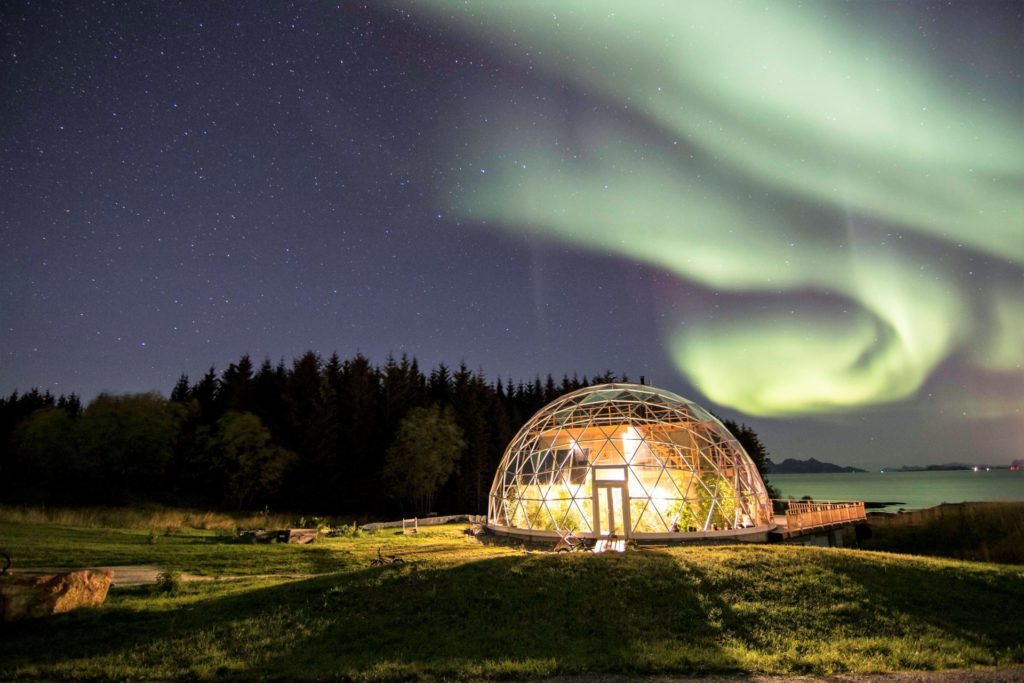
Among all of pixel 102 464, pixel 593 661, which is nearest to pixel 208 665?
pixel 593 661

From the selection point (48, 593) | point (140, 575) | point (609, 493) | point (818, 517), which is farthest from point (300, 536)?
point (818, 517)

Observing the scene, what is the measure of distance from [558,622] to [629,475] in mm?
11000

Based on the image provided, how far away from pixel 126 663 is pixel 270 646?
1844 mm

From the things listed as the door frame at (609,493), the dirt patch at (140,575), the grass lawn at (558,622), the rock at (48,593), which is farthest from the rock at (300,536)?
the rock at (48,593)

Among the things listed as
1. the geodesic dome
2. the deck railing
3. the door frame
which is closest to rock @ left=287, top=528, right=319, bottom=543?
the geodesic dome

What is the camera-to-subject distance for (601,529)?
19.5m

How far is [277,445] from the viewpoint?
4434 cm

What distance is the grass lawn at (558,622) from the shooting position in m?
7.75

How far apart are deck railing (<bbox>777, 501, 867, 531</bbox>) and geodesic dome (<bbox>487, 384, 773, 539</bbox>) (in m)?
0.91

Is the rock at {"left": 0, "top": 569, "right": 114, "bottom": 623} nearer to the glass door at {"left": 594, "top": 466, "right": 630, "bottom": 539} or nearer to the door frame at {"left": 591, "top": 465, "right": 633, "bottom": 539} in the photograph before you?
the door frame at {"left": 591, "top": 465, "right": 633, "bottom": 539}

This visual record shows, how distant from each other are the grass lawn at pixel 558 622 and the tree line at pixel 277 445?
30.3 m

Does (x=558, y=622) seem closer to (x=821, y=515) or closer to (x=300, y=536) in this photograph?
(x=300, y=536)

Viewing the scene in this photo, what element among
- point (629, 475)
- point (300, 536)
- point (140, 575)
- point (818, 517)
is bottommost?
point (300, 536)

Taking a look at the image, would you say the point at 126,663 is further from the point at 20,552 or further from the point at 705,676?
the point at 20,552
